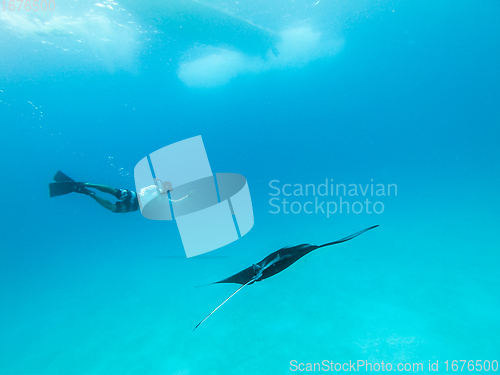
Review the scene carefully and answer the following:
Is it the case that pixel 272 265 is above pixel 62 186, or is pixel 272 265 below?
below

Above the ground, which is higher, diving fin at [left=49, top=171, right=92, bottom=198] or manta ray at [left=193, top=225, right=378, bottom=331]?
diving fin at [left=49, top=171, right=92, bottom=198]

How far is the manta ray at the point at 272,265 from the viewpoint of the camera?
3.18m

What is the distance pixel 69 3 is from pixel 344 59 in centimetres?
1475

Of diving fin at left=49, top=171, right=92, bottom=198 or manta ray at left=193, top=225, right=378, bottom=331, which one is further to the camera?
diving fin at left=49, top=171, right=92, bottom=198

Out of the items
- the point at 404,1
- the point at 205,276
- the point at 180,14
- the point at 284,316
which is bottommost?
the point at 284,316

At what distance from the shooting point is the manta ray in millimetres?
3184

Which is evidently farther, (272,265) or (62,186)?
(62,186)

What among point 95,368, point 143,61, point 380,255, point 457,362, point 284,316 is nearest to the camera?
point 457,362

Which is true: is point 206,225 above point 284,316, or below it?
above

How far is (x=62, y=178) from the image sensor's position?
515 cm

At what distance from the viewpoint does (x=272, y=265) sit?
3258 millimetres

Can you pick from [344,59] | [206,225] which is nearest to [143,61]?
[206,225]

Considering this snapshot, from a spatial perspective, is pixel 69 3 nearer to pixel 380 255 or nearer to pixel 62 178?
pixel 62 178

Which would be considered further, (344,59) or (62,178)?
(344,59)
